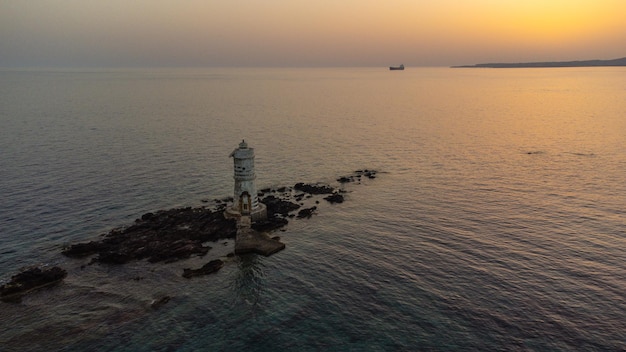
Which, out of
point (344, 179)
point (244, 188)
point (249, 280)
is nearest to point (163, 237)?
point (244, 188)

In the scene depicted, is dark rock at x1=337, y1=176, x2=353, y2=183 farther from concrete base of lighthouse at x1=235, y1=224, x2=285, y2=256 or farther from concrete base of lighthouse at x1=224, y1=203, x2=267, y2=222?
concrete base of lighthouse at x1=235, y1=224, x2=285, y2=256

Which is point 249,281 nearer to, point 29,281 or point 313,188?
point 29,281

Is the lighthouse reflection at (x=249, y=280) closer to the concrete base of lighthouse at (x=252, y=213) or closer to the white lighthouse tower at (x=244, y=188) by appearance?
the concrete base of lighthouse at (x=252, y=213)

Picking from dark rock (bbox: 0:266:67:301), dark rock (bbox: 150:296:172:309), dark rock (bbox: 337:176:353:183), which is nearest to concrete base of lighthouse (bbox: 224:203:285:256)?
dark rock (bbox: 150:296:172:309)

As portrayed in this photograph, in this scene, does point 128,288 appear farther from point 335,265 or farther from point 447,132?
point 447,132

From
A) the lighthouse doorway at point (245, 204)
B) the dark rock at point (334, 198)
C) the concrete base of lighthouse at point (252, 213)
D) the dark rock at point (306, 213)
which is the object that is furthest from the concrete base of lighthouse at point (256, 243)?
the dark rock at point (334, 198)

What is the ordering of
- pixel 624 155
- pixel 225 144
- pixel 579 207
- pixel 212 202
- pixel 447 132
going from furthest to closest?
pixel 447 132 < pixel 225 144 < pixel 624 155 < pixel 212 202 < pixel 579 207

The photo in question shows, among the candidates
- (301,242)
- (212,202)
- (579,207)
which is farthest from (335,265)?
(579,207)
